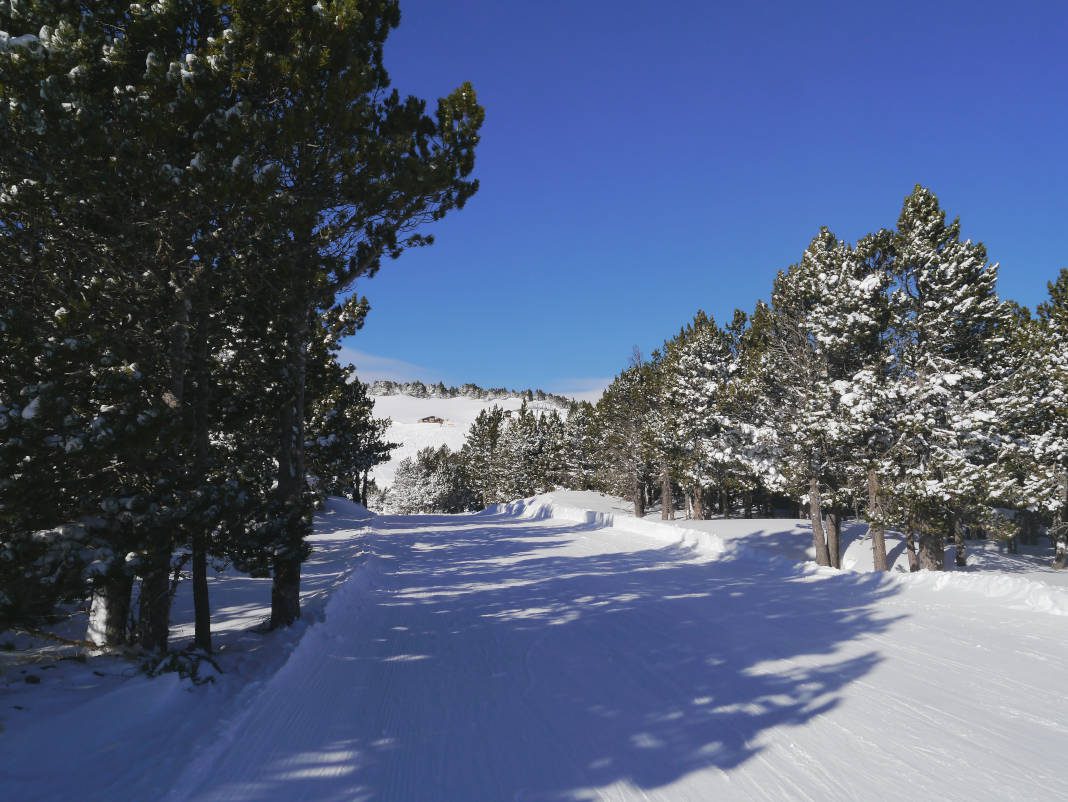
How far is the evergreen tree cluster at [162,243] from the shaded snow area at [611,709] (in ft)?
4.93

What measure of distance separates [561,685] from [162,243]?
289 inches

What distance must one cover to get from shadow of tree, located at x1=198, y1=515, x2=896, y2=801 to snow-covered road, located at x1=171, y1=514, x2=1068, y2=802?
0.10 feet

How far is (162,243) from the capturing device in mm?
6969

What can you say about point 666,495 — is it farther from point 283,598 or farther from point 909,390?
point 283,598

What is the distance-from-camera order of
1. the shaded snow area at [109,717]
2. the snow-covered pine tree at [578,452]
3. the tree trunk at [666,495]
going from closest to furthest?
the shaded snow area at [109,717], the tree trunk at [666,495], the snow-covered pine tree at [578,452]

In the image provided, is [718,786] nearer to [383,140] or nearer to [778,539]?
[383,140]

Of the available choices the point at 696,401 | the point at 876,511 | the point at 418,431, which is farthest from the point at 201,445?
the point at 418,431

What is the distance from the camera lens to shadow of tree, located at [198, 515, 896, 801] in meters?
4.54

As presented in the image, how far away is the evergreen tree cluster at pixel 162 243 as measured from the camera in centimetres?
519

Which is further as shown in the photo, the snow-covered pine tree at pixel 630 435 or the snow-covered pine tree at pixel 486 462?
the snow-covered pine tree at pixel 486 462

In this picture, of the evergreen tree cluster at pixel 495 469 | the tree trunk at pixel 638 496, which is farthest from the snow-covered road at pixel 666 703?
the evergreen tree cluster at pixel 495 469

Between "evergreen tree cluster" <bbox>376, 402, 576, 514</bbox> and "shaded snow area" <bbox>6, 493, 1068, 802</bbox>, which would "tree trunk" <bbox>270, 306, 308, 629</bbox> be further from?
"evergreen tree cluster" <bbox>376, 402, 576, 514</bbox>

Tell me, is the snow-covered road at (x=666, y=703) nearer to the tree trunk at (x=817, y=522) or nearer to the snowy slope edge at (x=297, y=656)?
the snowy slope edge at (x=297, y=656)

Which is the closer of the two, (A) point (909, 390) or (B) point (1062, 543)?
(A) point (909, 390)
